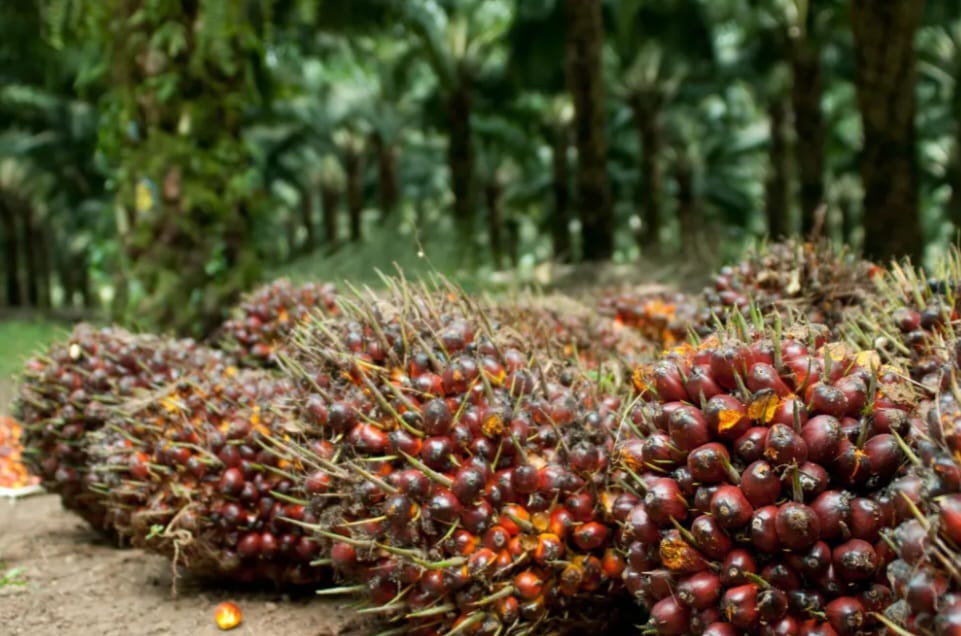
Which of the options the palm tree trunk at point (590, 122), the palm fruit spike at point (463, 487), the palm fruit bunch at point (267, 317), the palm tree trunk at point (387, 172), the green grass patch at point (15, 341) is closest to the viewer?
the palm fruit spike at point (463, 487)

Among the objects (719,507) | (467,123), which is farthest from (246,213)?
(467,123)

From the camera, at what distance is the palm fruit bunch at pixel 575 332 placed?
115 inches

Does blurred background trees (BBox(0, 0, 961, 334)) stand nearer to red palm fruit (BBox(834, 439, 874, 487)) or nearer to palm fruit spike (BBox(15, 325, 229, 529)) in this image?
palm fruit spike (BBox(15, 325, 229, 529))

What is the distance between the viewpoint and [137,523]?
108 inches

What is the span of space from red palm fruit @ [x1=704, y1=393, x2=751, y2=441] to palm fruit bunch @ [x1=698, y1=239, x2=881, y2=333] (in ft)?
4.19

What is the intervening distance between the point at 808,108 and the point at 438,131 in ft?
35.7

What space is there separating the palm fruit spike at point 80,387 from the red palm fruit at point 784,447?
7.23 ft

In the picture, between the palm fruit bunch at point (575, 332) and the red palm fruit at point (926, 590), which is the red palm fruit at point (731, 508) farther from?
the palm fruit bunch at point (575, 332)

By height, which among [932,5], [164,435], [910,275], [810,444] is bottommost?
[164,435]

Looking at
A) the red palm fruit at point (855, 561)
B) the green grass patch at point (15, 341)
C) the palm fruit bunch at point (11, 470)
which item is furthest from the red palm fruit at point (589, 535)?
the green grass patch at point (15, 341)

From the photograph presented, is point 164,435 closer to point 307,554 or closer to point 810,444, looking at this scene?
point 307,554

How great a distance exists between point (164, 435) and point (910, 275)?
219 cm

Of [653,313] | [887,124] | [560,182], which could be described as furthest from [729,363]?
[560,182]

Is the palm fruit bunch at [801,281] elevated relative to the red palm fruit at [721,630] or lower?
elevated
